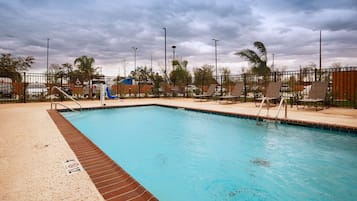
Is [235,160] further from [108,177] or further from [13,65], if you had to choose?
[13,65]

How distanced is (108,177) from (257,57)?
12987 mm

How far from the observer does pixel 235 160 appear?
12.2ft

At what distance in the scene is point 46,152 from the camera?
2.99m

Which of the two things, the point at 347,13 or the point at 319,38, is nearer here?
the point at 347,13

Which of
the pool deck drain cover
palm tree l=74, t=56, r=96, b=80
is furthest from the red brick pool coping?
palm tree l=74, t=56, r=96, b=80

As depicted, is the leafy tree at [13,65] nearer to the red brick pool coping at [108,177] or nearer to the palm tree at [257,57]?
the palm tree at [257,57]

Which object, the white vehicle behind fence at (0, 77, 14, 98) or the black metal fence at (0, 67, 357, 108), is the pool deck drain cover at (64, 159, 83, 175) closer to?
the black metal fence at (0, 67, 357, 108)

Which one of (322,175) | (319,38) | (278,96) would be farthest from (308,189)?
(319,38)

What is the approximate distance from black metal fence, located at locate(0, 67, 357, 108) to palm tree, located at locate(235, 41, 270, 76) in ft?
5.28

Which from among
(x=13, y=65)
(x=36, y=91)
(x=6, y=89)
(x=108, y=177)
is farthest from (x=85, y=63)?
(x=108, y=177)

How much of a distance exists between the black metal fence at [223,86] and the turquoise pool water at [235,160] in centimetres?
484

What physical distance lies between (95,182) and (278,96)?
8807 millimetres

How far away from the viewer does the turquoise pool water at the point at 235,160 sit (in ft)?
8.70

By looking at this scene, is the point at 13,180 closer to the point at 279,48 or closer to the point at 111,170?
the point at 111,170
